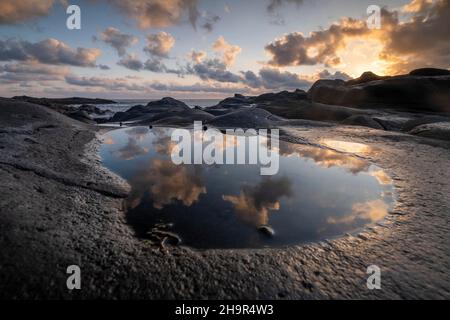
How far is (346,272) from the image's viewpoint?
2.82 m

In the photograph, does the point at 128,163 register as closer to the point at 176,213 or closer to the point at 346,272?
the point at 176,213

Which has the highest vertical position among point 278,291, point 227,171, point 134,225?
point 227,171

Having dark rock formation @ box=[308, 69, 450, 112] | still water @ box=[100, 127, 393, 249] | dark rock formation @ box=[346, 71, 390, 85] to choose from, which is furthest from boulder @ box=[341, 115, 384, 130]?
dark rock formation @ box=[346, 71, 390, 85]

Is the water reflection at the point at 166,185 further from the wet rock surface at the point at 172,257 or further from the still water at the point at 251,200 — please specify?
the wet rock surface at the point at 172,257

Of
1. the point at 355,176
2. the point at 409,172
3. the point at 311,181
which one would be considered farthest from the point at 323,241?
the point at 409,172

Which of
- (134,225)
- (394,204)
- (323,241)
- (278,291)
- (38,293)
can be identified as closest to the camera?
(38,293)

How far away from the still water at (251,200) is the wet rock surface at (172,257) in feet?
0.91

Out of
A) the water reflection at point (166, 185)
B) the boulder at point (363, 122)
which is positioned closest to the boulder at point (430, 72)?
the boulder at point (363, 122)

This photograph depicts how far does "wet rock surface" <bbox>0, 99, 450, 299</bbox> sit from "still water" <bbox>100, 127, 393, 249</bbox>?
0.91 feet

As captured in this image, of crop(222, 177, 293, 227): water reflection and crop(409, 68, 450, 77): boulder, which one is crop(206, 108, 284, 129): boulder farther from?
crop(409, 68, 450, 77): boulder

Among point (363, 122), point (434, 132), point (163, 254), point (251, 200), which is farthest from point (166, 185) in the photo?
point (363, 122)

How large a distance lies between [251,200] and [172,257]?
2274mm

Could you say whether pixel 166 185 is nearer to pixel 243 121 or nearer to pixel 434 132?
pixel 243 121

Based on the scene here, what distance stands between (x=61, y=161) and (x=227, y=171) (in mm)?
4314
